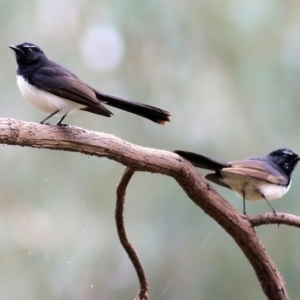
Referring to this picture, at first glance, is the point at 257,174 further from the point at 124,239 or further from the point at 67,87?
the point at 67,87

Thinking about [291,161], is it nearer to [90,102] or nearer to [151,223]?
[151,223]


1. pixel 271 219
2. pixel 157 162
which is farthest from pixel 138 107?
pixel 271 219

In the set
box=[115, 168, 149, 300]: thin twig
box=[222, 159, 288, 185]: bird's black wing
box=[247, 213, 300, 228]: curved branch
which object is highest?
box=[222, 159, 288, 185]: bird's black wing

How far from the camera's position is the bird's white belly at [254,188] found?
206 centimetres

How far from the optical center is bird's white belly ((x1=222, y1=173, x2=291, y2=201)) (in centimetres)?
206

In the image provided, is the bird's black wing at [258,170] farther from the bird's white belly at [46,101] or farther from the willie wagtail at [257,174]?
the bird's white belly at [46,101]

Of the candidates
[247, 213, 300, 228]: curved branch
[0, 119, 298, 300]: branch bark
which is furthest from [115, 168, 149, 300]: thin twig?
[247, 213, 300, 228]: curved branch

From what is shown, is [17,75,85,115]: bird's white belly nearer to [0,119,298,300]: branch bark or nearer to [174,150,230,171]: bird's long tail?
[0,119,298,300]: branch bark

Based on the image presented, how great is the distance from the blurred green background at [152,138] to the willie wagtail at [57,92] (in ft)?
1.78

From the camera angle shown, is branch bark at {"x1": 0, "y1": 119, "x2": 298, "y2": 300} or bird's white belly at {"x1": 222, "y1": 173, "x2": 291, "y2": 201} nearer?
branch bark at {"x1": 0, "y1": 119, "x2": 298, "y2": 300}

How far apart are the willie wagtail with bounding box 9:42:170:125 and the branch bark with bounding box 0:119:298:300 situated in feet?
0.42

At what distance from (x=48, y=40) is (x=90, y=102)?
981 mm

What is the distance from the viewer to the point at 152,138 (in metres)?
2.51

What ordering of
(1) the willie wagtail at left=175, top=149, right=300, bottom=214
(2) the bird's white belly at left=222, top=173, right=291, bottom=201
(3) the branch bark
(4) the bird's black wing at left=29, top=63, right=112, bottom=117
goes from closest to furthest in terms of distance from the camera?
(3) the branch bark, (4) the bird's black wing at left=29, top=63, right=112, bottom=117, (1) the willie wagtail at left=175, top=149, right=300, bottom=214, (2) the bird's white belly at left=222, top=173, right=291, bottom=201
